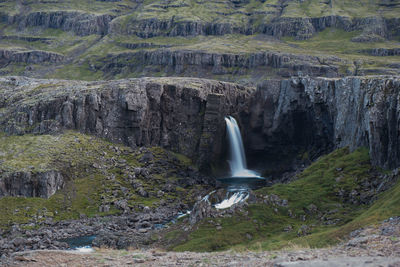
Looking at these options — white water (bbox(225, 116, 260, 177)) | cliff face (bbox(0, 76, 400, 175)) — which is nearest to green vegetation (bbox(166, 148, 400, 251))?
cliff face (bbox(0, 76, 400, 175))

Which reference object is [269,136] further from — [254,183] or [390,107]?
[390,107]

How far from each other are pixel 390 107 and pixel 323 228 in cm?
Answer: 2802

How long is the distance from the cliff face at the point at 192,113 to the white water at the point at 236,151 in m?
3.27

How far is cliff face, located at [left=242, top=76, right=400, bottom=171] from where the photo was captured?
7794 cm

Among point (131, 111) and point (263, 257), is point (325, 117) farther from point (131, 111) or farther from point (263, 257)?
point (263, 257)

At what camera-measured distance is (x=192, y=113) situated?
441 ft

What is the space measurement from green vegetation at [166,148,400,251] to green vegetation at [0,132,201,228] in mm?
28178

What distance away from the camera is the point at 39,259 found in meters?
34.8

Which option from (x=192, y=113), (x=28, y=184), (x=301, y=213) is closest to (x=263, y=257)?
(x=301, y=213)

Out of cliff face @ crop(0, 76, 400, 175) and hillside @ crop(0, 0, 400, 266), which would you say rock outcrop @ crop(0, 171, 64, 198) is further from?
cliff face @ crop(0, 76, 400, 175)

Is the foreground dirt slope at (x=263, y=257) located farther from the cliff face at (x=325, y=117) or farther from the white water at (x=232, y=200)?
the white water at (x=232, y=200)

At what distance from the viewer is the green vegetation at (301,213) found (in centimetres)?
6103

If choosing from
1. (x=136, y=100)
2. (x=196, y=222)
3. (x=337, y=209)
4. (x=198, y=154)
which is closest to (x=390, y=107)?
(x=337, y=209)

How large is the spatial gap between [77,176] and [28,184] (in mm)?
12534
